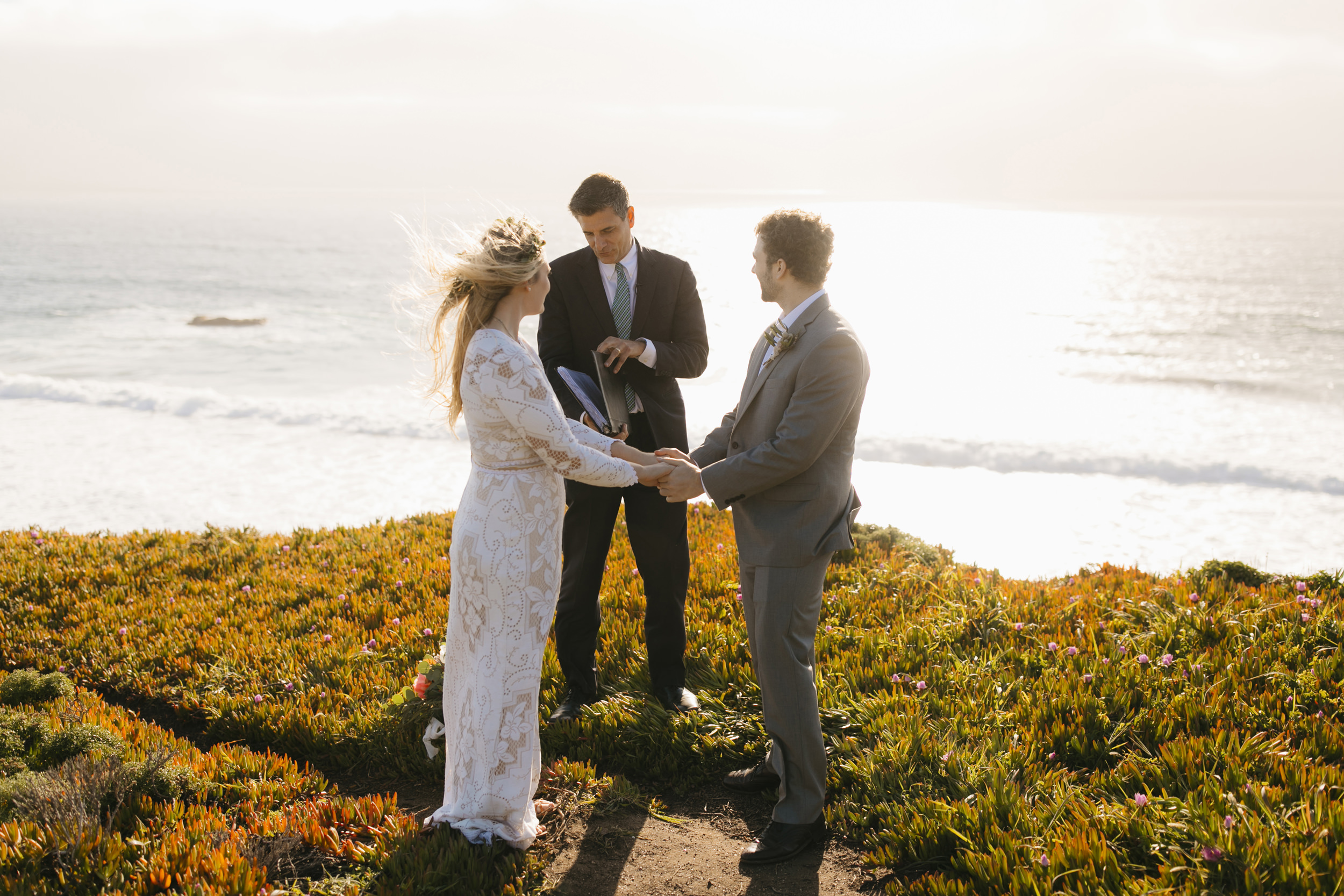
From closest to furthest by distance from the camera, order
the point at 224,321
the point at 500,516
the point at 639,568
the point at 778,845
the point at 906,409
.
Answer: the point at 500,516
the point at 778,845
the point at 639,568
the point at 906,409
the point at 224,321

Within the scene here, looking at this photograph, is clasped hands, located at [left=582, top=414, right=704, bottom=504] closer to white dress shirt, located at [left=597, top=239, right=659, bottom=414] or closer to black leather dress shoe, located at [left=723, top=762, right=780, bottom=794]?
white dress shirt, located at [left=597, top=239, right=659, bottom=414]

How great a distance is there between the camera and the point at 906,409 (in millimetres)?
22781

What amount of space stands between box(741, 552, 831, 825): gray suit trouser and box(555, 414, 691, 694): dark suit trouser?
3.89ft

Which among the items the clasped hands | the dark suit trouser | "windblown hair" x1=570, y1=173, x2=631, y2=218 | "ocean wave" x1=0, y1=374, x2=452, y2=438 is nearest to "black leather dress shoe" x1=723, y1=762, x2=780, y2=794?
the dark suit trouser

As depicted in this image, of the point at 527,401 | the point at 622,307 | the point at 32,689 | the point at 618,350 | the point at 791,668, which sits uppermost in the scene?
the point at 622,307

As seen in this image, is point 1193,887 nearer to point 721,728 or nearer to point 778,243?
point 721,728

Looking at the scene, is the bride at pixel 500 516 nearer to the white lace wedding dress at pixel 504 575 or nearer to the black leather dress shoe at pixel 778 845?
the white lace wedding dress at pixel 504 575

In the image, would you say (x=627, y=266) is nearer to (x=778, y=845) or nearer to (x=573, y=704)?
(x=573, y=704)

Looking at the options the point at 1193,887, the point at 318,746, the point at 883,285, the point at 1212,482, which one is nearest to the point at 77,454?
the point at 318,746

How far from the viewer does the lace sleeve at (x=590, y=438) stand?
13.0ft

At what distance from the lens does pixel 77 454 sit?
→ 15922mm

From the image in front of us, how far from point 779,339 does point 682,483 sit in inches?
30.3

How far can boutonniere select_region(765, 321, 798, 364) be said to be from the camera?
140 inches

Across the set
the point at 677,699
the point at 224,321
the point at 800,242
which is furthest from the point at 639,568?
the point at 224,321
